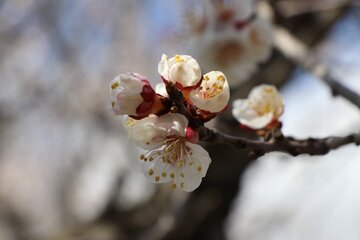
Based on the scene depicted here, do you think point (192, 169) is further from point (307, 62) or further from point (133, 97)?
point (307, 62)

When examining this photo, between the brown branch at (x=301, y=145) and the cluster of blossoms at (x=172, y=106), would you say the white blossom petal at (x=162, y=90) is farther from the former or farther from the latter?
the brown branch at (x=301, y=145)

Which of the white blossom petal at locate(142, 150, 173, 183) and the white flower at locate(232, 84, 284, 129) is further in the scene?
the white flower at locate(232, 84, 284, 129)

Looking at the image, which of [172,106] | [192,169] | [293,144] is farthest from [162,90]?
[293,144]

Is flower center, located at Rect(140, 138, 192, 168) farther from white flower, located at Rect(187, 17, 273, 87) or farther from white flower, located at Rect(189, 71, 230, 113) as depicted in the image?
white flower, located at Rect(187, 17, 273, 87)

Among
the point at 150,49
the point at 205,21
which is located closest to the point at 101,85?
the point at 150,49

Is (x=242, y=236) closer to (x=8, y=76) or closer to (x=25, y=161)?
(x=8, y=76)

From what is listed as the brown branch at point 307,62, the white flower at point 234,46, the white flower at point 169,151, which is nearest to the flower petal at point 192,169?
the white flower at point 169,151

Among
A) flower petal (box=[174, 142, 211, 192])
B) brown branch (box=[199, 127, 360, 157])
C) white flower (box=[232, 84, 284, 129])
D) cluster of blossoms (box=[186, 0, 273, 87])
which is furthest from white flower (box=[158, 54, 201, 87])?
cluster of blossoms (box=[186, 0, 273, 87])

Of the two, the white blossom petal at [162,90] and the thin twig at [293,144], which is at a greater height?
the white blossom petal at [162,90]
